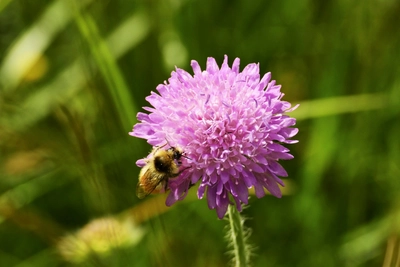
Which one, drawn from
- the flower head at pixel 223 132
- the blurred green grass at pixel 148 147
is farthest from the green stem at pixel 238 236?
the blurred green grass at pixel 148 147

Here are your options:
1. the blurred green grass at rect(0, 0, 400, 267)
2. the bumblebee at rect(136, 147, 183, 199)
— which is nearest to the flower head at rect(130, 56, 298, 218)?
the bumblebee at rect(136, 147, 183, 199)

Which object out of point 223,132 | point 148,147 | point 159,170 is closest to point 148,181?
point 159,170

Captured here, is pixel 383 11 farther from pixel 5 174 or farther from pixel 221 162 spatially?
pixel 5 174

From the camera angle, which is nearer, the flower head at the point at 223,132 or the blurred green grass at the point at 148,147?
the flower head at the point at 223,132

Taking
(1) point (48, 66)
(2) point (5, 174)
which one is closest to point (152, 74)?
(1) point (48, 66)

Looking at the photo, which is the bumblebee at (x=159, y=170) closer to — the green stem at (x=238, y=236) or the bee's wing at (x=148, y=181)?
the bee's wing at (x=148, y=181)

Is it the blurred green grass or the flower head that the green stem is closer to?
the flower head

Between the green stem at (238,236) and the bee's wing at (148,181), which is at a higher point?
the bee's wing at (148,181)

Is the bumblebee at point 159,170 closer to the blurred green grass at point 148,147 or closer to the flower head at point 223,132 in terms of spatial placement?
the flower head at point 223,132
